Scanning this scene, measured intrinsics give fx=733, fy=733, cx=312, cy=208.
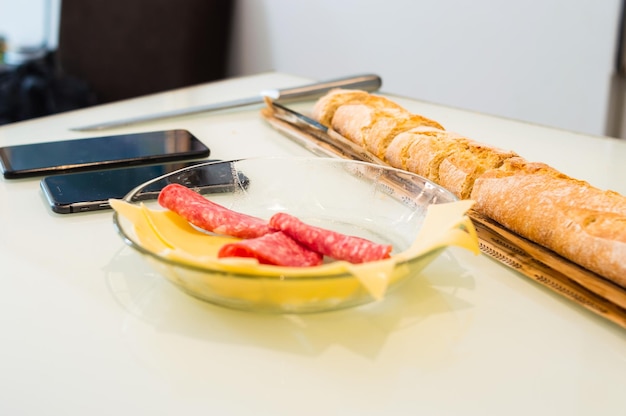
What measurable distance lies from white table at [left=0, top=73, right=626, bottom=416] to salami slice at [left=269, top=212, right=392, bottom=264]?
50 mm

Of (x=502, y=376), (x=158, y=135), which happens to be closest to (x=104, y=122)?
(x=158, y=135)

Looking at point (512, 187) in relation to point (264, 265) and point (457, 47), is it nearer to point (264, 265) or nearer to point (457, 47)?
point (264, 265)

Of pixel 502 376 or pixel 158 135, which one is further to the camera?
pixel 158 135

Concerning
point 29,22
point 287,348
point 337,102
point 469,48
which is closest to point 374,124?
point 337,102

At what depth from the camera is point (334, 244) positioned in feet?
2.06

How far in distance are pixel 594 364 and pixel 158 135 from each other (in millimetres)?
780

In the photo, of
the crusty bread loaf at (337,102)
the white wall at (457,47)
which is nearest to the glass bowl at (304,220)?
the crusty bread loaf at (337,102)

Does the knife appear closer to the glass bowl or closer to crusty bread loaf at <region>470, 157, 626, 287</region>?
the glass bowl

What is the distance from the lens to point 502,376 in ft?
1.80

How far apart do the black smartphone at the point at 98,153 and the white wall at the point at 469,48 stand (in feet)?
4.27

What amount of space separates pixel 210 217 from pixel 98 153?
16.7 inches

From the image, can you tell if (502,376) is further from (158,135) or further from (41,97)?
(41,97)

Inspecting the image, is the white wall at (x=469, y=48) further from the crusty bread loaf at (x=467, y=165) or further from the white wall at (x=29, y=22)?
the crusty bread loaf at (x=467, y=165)

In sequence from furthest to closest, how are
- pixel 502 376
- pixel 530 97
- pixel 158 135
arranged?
1. pixel 530 97
2. pixel 158 135
3. pixel 502 376
